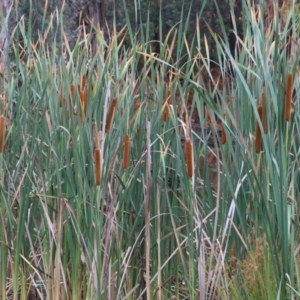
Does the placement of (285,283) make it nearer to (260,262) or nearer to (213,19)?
(260,262)

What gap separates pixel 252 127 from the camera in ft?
7.01

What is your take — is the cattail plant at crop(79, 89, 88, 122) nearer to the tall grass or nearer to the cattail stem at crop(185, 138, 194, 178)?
the tall grass

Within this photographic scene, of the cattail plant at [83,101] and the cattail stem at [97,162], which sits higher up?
the cattail plant at [83,101]

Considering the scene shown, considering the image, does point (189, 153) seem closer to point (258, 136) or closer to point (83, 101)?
point (258, 136)

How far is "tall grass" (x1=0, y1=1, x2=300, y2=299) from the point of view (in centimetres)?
192

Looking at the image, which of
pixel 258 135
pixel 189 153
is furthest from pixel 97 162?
pixel 258 135

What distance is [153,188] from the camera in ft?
7.55

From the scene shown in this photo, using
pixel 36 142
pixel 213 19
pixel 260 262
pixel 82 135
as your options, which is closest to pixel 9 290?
pixel 36 142

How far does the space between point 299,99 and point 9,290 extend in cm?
141

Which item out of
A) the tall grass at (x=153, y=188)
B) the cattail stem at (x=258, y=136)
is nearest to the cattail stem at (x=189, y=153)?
the tall grass at (x=153, y=188)

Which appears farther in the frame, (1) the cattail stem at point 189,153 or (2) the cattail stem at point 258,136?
(2) the cattail stem at point 258,136

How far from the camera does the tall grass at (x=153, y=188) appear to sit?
75.5 inches

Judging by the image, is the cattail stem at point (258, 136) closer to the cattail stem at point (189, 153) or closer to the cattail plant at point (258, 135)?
the cattail plant at point (258, 135)

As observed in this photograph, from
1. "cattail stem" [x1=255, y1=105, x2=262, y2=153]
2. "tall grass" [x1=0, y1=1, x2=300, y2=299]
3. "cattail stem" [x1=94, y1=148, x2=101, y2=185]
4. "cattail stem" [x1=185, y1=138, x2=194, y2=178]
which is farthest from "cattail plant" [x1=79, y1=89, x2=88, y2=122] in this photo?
"cattail stem" [x1=255, y1=105, x2=262, y2=153]
